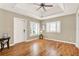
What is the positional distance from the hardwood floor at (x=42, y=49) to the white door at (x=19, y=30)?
106 mm

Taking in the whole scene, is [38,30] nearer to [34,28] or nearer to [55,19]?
[34,28]

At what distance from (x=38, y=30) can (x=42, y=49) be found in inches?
16.3

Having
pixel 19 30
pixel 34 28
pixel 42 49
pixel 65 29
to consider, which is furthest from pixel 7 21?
pixel 65 29

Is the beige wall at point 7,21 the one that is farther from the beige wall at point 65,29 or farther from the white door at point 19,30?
the beige wall at point 65,29

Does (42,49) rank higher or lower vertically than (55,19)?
lower

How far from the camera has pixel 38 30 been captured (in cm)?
155

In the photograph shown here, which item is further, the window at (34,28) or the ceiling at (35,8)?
the window at (34,28)

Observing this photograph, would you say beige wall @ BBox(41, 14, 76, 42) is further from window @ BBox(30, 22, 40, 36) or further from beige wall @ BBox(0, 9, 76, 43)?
window @ BBox(30, 22, 40, 36)

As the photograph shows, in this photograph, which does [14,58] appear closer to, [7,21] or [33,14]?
[7,21]

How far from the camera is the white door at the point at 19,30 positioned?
5.03 ft

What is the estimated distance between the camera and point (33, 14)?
1561 mm

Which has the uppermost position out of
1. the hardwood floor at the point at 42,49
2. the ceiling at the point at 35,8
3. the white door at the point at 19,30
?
the ceiling at the point at 35,8

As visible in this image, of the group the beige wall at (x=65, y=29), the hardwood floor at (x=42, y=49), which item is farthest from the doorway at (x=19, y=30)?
the beige wall at (x=65, y=29)

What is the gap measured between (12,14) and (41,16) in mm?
598
